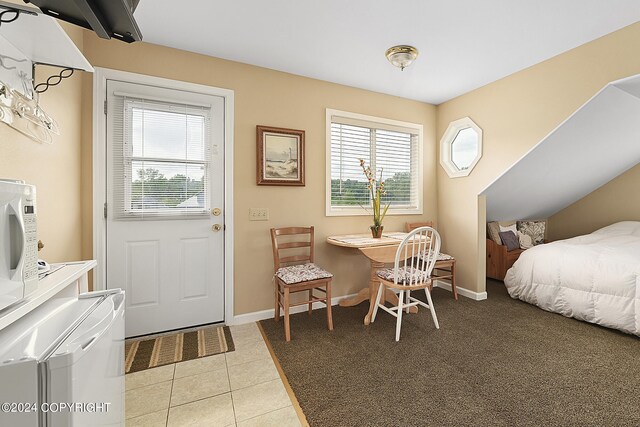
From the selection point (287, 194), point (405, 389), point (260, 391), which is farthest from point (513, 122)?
point (260, 391)

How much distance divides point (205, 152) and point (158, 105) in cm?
51

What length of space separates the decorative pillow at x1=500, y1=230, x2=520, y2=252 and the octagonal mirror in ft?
3.91

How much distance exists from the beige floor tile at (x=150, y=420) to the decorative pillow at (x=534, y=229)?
15.4 feet

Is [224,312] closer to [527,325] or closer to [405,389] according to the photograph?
[405,389]

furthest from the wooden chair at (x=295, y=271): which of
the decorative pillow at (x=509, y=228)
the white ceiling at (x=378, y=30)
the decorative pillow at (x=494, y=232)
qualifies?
the decorative pillow at (x=509, y=228)

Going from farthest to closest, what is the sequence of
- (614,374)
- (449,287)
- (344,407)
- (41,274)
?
(449,287) → (614,374) → (344,407) → (41,274)

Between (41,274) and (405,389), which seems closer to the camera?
(41,274)

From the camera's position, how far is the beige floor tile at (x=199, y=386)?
1.60 m

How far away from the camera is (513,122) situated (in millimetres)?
2848

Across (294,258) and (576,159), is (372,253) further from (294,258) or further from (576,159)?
(576,159)

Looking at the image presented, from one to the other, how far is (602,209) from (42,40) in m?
6.14

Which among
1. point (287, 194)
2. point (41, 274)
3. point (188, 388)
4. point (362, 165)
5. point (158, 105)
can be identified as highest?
point (158, 105)

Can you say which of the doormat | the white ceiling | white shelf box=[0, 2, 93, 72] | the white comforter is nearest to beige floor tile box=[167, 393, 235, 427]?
the doormat

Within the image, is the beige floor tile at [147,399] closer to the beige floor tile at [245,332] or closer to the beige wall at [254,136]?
the beige floor tile at [245,332]
